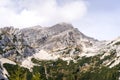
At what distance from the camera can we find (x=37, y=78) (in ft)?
302

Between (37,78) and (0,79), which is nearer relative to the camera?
(37,78)

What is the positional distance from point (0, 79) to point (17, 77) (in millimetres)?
118469

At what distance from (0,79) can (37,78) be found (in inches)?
4404

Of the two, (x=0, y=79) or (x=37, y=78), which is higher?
(x=0, y=79)

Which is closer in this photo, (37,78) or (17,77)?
(17,77)

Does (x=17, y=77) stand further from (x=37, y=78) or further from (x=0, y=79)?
(x=0, y=79)

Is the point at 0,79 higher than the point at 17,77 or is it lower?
higher

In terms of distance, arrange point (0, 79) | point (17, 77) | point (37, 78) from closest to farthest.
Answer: point (17, 77) < point (37, 78) < point (0, 79)

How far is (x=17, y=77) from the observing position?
83875 millimetres

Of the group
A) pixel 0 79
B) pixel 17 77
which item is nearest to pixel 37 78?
pixel 17 77

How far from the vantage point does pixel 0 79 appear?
198 meters

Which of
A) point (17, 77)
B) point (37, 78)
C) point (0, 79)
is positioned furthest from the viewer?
point (0, 79)
